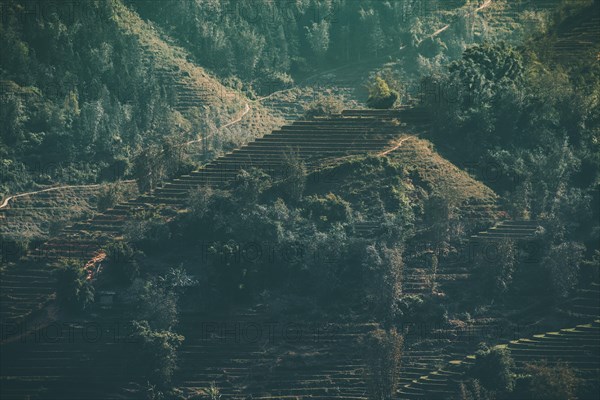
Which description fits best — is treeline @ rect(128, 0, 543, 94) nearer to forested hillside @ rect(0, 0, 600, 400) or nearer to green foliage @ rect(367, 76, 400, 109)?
forested hillside @ rect(0, 0, 600, 400)

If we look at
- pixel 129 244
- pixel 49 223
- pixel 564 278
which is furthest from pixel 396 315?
pixel 49 223

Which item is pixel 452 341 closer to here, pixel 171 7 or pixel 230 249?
pixel 230 249

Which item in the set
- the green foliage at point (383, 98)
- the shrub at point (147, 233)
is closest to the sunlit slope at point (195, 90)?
the green foliage at point (383, 98)

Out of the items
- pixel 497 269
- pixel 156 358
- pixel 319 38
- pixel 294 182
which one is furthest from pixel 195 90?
pixel 156 358

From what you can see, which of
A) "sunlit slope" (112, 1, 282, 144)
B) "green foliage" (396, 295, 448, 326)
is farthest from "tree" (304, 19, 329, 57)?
"green foliage" (396, 295, 448, 326)

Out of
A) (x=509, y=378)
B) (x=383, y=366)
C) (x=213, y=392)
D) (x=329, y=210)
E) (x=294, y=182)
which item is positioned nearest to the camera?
(x=509, y=378)

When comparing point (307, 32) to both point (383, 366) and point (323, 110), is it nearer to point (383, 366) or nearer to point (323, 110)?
point (323, 110)
